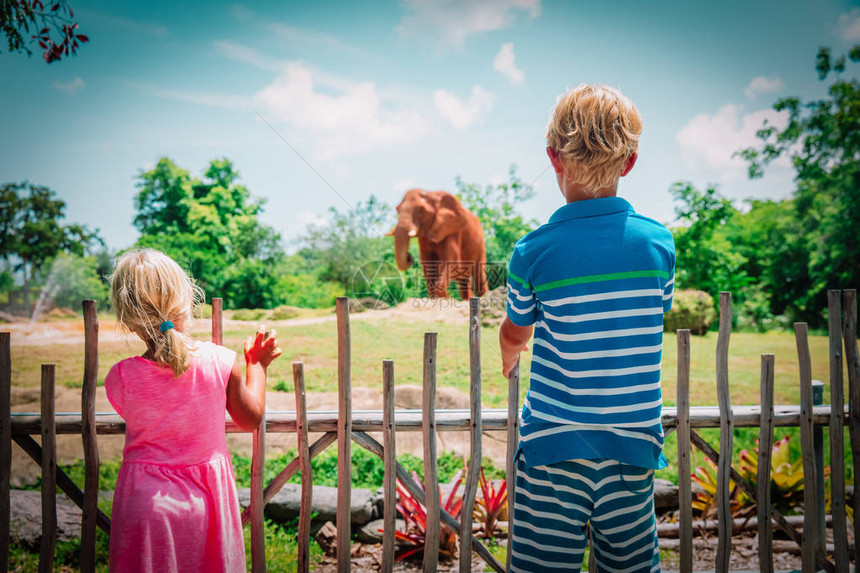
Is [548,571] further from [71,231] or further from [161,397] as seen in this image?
[71,231]

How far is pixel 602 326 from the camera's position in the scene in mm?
1091

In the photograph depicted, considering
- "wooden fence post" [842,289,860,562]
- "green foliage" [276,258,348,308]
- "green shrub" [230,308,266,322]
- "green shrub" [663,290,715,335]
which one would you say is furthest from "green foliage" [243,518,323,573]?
"green shrub" [663,290,715,335]

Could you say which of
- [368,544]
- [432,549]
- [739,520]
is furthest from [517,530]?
[739,520]

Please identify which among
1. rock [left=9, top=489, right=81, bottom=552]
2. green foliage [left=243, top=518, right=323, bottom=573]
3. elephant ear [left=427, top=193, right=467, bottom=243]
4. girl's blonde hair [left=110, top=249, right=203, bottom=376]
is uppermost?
elephant ear [left=427, top=193, right=467, bottom=243]

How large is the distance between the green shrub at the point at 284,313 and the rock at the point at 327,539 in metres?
4.22

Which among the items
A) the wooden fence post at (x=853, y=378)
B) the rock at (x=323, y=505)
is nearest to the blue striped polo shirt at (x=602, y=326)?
the wooden fence post at (x=853, y=378)

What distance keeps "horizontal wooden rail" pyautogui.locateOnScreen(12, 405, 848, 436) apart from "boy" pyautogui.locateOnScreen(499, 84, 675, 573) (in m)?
0.87

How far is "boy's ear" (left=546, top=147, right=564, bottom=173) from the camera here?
1.19 m

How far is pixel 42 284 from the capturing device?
8398mm

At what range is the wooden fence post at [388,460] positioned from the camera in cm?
194

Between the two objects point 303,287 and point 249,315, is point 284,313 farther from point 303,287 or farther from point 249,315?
point 303,287

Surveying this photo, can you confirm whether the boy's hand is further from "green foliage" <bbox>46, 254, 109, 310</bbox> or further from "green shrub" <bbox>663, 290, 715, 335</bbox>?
"green foliage" <bbox>46, 254, 109, 310</bbox>

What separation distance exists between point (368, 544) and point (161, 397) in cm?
Result: 203

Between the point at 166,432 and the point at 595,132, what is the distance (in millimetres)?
1351
